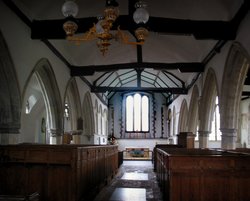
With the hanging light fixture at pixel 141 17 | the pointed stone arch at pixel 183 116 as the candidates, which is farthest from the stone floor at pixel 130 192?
the pointed stone arch at pixel 183 116

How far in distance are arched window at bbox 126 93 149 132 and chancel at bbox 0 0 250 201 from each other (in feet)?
21.7

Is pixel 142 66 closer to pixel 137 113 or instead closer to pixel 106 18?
pixel 106 18

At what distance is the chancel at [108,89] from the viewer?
4.31 m

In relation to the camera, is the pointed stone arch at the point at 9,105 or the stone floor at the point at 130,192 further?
the pointed stone arch at the point at 9,105

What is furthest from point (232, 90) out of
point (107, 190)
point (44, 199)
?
point (44, 199)

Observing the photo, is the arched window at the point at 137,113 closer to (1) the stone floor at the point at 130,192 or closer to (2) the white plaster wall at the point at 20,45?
(1) the stone floor at the point at 130,192

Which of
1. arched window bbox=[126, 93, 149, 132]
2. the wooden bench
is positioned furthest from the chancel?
arched window bbox=[126, 93, 149, 132]

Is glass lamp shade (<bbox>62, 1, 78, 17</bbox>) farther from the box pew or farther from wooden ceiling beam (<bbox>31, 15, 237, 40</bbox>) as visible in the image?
the box pew

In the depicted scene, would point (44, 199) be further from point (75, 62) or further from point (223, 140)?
point (75, 62)

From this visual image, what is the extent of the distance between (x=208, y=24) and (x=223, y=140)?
319 cm

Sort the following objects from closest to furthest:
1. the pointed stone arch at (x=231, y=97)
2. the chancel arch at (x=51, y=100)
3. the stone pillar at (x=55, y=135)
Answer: the pointed stone arch at (x=231, y=97) < the chancel arch at (x=51, y=100) < the stone pillar at (x=55, y=135)

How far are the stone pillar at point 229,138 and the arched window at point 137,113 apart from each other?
13832 mm

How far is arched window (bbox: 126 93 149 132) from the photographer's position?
22.2 metres

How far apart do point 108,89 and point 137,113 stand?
25.3 feet
